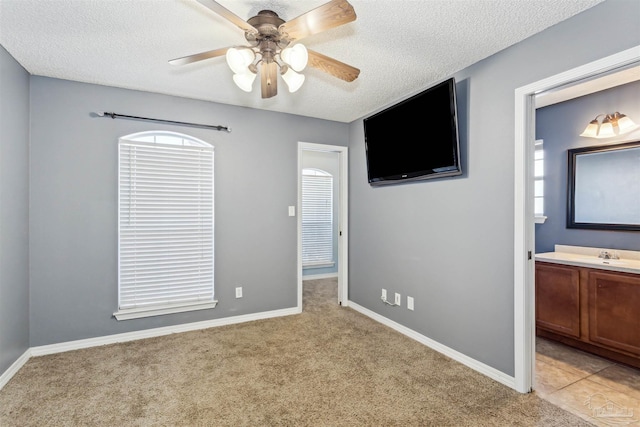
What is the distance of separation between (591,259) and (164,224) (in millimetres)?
4156

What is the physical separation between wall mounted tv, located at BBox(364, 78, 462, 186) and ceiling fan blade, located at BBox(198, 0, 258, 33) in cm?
161

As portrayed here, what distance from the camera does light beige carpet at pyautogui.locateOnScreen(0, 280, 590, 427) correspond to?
1938 mm

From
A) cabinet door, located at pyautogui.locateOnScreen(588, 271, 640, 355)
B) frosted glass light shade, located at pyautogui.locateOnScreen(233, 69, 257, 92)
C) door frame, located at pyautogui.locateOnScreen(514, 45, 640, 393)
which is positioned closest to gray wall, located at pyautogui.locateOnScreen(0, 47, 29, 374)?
frosted glass light shade, located at pyautogui.locateOnScreen(233, 69, 257, 92)

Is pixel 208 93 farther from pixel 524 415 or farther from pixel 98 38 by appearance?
pixel 524 415

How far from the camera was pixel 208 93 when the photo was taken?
3211 mm

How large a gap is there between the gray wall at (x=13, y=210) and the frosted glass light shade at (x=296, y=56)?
2219 millimetres

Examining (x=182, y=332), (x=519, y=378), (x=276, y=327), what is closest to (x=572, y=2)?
(x=519, y=378)

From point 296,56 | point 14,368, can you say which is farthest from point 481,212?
point 14,368

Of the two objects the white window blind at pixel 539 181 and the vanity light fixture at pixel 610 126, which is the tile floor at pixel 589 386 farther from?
the vanity light fixture at pixel 610 126

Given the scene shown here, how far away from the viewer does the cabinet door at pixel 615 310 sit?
246 centimetres

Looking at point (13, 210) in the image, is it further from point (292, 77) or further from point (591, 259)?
point (591, 259)

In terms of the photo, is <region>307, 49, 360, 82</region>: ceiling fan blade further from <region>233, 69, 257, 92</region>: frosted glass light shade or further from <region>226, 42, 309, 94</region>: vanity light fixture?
<region>233, 69, 257, 92</region>: frosted glass light shade

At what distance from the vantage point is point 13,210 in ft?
8.13

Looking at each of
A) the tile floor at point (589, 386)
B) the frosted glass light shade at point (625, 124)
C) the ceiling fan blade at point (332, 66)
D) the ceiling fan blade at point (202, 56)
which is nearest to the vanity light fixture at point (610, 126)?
the frosted glass light shade at point (625, 124)
